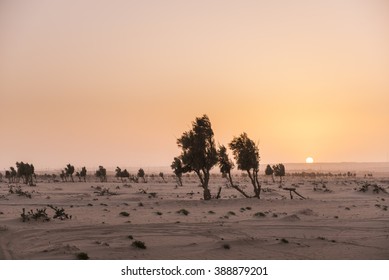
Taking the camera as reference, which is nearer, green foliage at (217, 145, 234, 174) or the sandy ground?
the sandy ground

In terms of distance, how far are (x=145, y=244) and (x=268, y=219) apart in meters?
10.5

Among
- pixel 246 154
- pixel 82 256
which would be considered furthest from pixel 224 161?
pixel 82 256

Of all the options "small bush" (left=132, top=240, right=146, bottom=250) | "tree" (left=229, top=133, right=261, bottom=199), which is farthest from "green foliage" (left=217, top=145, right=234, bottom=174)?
"small bush" (left=132, top=240, right=146, bottom=250)

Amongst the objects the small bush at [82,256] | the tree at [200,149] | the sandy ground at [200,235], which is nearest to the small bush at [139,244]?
the sandy ground at [200,235]

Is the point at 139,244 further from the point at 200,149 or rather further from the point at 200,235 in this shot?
the point at 200,149

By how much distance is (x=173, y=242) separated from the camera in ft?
58.2

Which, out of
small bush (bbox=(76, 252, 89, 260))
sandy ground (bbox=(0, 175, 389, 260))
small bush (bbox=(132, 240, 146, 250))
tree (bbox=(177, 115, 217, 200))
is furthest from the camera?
tree (bbox=(177, 115, 217, 200))

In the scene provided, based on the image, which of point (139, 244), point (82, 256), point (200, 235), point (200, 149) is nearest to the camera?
point (82, 256)

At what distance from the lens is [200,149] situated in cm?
4041

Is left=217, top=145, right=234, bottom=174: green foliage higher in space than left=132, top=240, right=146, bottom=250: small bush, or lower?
higher

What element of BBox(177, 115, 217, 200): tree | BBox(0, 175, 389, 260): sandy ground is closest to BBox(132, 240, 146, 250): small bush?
BBox(0, 175, 389, 260): sandy ground

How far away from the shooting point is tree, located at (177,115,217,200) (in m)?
40.4

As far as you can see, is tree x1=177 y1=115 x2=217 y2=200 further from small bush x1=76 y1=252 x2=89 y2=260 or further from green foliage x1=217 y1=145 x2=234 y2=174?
small bush x1=76 y1=252 x2=89 y2=260

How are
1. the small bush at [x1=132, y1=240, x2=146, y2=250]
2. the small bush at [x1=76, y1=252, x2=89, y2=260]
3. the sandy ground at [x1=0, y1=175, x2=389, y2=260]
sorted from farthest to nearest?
1. the small bush at [x1=132, y1=240, x2=146, y2=250]
2. the sandy ground at [x1=0, y1=175, x2=389, y2=260]
3. the small bush at [x1=76, y1=252, x2=89, y2=260]
